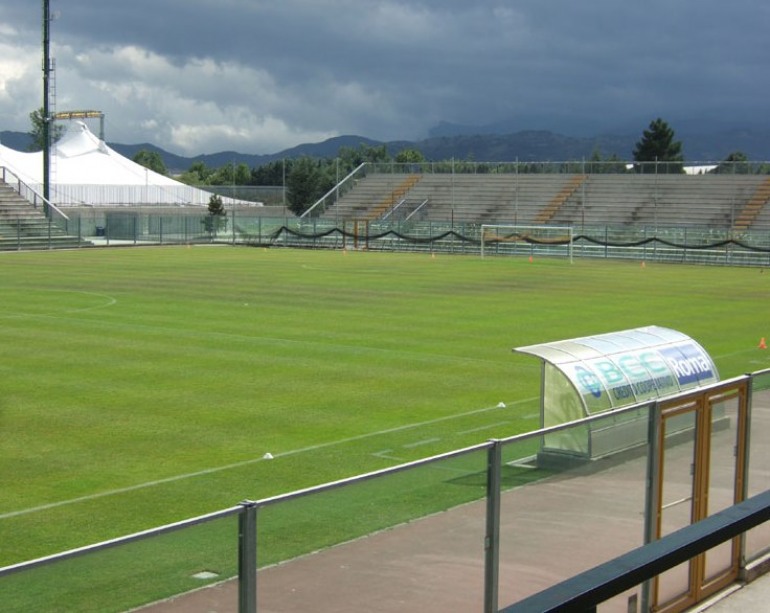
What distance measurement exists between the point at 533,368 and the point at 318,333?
5.92 metres

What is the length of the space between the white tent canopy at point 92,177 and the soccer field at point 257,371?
5804cm

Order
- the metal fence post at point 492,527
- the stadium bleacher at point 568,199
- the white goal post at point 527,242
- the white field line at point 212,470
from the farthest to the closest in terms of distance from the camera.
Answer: the stadium bleacher at point 568,199 < the white goal post at point 527,242 < the white field line at point 212,470 < the metal fence post at point 492,527

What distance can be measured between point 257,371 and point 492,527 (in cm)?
1378

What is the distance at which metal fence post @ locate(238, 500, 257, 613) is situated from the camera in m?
5.24

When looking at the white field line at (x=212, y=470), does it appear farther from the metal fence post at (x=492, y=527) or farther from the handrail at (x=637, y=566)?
the handrail at (x=637, y=566)

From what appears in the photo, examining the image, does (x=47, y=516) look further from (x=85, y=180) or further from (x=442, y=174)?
(x=85, y=180)

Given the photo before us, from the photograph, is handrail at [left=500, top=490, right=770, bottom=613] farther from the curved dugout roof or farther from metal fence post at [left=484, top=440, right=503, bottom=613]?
the curved dugout roof

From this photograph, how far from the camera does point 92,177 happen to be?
10588 centimetres

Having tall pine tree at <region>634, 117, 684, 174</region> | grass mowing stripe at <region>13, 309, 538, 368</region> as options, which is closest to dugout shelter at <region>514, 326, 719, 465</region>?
grass mowing stripe at <region>13, 309, 538, 368</region>

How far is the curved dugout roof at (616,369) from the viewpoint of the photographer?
40.3ft

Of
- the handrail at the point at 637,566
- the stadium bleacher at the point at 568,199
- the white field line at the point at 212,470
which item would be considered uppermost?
the stadium bleacher at the point at 568,199

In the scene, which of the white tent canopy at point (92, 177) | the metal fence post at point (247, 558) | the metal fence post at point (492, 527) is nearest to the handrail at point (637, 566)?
the metal fence post at point (247, 558)

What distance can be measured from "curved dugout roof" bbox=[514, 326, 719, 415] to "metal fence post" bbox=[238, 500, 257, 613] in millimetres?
7203

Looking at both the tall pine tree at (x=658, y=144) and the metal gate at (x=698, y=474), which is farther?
the tall pine tree at (x=658, y=144)
